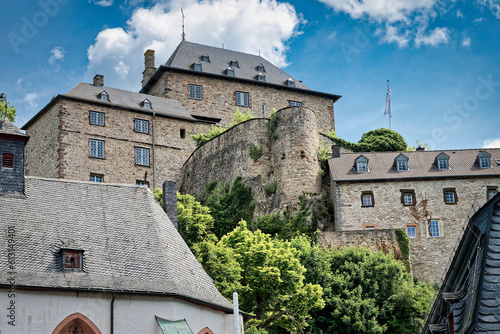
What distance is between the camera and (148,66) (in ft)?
218

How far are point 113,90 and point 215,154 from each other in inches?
426

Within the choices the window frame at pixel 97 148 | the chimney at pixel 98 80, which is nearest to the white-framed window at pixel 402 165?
the window frame at pixel 97 148

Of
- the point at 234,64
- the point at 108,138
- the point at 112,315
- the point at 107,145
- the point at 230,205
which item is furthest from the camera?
the point at 234,64

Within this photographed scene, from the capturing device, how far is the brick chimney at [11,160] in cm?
2481

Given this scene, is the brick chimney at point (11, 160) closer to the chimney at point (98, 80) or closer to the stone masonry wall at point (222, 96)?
the chimney at point (98, 80)

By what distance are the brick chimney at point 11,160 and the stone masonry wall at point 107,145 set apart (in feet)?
83.3

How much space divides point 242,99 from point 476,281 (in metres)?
54.5

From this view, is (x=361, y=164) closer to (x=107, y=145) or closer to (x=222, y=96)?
(x=107, y=145)

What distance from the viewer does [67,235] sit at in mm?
23797

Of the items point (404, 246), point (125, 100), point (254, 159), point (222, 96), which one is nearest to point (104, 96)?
point (125, 100)

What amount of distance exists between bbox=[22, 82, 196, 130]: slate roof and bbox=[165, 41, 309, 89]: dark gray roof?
16.6ft

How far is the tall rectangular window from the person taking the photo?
43503 millimetres

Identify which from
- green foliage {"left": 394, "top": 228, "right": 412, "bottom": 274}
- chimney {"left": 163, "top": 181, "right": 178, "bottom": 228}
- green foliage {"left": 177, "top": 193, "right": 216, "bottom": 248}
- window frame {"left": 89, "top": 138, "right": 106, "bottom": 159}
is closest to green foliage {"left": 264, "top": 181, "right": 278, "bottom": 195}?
green foliage {"left": 394, "top": 228, "right": 412, "bottom": 274}

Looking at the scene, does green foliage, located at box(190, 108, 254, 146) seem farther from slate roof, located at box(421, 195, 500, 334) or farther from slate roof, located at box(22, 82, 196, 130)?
slate roof, located at box(421, 195, 500, 334)
